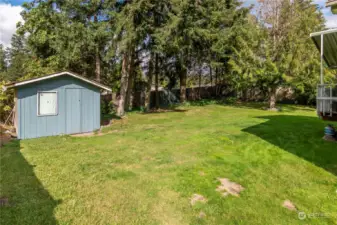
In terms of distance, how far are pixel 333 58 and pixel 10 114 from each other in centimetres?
1282

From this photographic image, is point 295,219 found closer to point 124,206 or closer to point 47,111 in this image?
point 124,206

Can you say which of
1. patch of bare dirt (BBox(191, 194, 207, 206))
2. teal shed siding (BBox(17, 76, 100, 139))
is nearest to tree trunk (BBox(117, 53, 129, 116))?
teal shed siding (BBox(17, 76, 100, 139))

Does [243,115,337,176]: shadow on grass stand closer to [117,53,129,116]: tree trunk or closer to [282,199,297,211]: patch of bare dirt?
[282,199,297,211]: patch of bare dirt

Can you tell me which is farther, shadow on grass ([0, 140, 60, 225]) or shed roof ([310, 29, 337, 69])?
shed roof ([310, 29, 337, 69])

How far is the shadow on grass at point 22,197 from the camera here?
3.09 metres

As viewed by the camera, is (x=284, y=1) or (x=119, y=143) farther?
(x=284, y=1)

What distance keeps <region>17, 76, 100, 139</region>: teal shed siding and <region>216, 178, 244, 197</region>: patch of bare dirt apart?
6.62 metres

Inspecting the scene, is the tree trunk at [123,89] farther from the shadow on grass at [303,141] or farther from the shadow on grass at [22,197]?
the shadow on grass at [22,197]

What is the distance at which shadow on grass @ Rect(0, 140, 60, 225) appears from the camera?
3086 mm

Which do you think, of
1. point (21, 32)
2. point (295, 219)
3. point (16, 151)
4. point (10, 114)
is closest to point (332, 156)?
point (295, 219)

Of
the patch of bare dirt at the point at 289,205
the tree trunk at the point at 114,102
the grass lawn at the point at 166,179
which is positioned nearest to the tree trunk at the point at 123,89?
the tree trunk at the point at 114,102

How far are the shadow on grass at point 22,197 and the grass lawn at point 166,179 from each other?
0.01 metres

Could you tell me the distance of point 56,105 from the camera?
834 centimetres

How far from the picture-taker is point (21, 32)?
14148 millimetres
